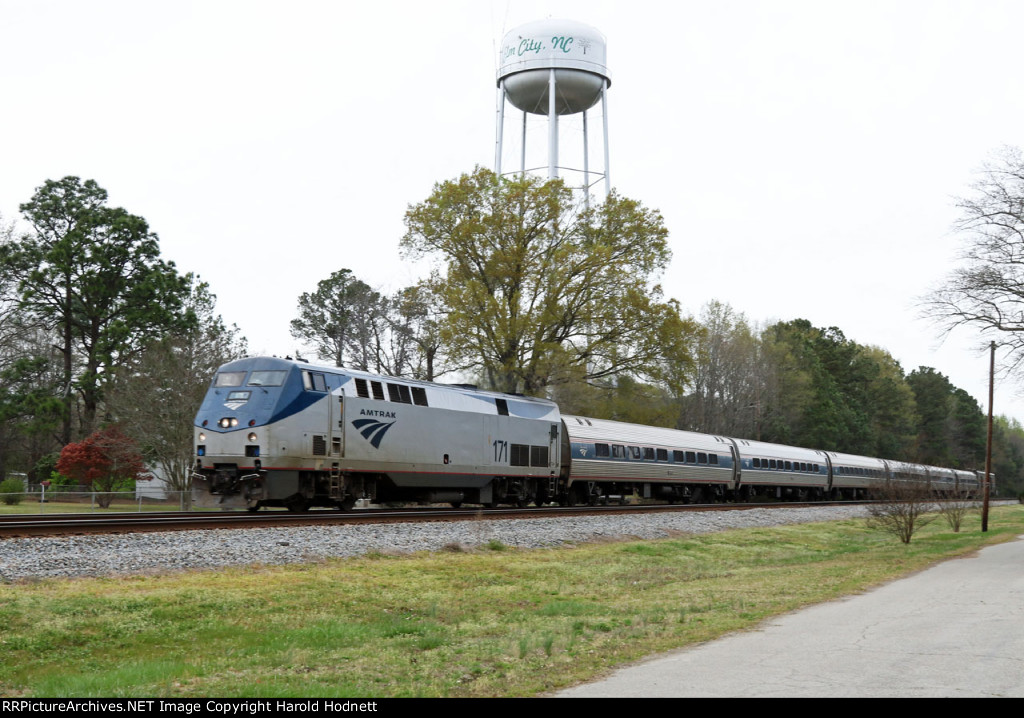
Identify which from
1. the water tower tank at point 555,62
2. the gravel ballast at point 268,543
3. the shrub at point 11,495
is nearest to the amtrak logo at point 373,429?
the gravel ballast at point 268,543

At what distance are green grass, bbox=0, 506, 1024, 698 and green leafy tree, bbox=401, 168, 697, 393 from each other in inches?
992

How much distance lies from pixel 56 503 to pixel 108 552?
2583 centimetres

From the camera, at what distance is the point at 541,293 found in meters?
45.8

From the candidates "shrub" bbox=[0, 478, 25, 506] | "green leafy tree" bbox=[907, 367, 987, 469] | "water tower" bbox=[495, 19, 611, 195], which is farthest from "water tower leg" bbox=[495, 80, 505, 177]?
"green leafy tree" bbox=[907, 367, 987, 469]

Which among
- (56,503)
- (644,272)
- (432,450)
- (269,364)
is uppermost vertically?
(644,272)

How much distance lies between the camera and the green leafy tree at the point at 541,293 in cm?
4500

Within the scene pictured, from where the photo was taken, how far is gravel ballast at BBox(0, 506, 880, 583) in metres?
15.0

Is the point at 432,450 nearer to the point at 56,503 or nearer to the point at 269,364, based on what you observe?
the point at 269,364

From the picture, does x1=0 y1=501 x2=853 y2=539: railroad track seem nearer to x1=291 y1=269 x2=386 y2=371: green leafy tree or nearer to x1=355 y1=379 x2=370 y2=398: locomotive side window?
x1=355 y1=379 x2=370 y2=398: locomotive side window

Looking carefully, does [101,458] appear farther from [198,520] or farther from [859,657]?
[859,657]

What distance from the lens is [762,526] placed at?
33438mm

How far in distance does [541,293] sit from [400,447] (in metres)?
19.9

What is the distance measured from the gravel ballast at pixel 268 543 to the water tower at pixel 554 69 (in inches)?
1496
